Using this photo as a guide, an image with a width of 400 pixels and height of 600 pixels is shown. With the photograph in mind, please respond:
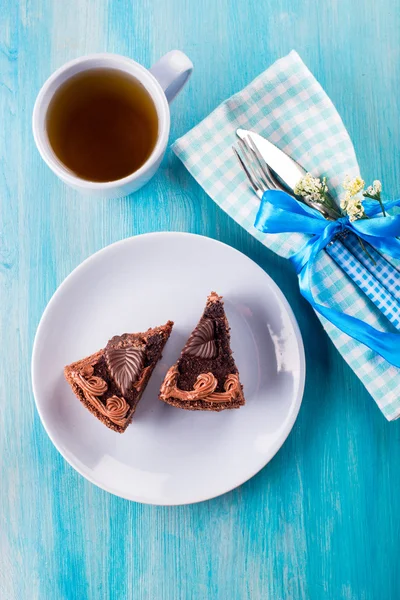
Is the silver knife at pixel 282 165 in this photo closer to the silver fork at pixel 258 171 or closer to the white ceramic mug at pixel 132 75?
the silver fork at pixel 258 171

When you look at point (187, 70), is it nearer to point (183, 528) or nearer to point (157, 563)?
point (183, 528)

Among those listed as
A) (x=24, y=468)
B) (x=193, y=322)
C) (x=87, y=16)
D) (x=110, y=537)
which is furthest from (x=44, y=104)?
(x=110, y=537)

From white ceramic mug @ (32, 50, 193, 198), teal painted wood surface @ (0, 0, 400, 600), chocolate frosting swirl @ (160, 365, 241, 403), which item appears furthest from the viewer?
teal painted wood surface @ (0, 0, 400, 600)

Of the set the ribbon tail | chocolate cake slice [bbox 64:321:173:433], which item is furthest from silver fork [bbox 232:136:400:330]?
chocolate cake slice [bbox 64:321:173:433]

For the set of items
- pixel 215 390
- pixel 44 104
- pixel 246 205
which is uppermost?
pixel 44 104

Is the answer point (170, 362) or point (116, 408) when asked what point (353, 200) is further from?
point (116, 408)

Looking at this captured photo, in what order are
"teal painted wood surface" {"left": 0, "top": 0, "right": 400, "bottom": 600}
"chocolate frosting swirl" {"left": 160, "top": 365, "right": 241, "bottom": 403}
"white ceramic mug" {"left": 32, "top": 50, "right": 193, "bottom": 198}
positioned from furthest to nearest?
"teal painted wood surface" {"left": 0, "top": 0, "right": 400, "bottom": 600} → "chocolate frosting swirl" {"left": 160, "top": 365, "right": 241, "bottom": 403} → "white ceramic mug" {"left": 32, "top": 50, "right": 193, "bottom": 198}

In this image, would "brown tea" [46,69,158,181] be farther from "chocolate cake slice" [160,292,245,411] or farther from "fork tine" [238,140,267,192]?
"chocolate cake slice" [160,292,245,411]
